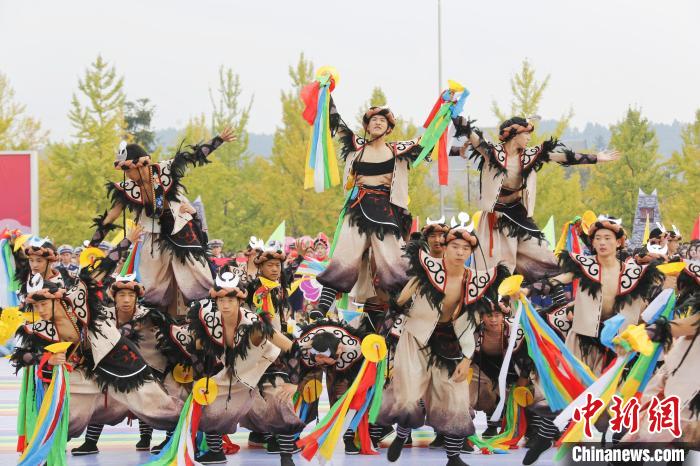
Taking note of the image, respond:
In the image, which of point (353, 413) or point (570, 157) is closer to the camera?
point (353, 413)

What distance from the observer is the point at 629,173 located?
25203mm

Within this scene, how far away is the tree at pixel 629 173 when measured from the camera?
24969 millimetres

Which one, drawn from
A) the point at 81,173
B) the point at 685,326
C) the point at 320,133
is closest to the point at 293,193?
the point at 81,173

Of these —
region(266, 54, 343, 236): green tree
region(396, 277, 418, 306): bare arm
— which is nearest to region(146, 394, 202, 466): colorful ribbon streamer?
region(396, 277, 418, 306): bare arm

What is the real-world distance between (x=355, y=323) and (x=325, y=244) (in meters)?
6.10

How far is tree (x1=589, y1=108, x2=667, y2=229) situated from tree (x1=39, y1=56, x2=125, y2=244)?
11.4 meters

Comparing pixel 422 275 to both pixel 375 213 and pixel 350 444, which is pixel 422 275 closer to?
pixel 375 213

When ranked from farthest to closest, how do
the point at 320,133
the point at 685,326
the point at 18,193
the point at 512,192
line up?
the point at 18,193 → the point at 320,133 → the point at 512,192 → the point at 685,326

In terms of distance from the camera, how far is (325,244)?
1399 cm

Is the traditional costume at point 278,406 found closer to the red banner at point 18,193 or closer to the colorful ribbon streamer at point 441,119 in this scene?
the colorful ribbon streamer at point 441,119

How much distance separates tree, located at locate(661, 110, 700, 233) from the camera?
23984 millimetres

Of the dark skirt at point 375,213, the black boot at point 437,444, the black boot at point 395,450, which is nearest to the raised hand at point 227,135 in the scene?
the dark skirt at point 375,213

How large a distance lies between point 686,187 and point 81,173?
45.4 ft

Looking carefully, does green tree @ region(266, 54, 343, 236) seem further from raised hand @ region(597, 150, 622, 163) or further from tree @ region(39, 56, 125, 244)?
raised hand @ region(597, 150, 622, 163)
